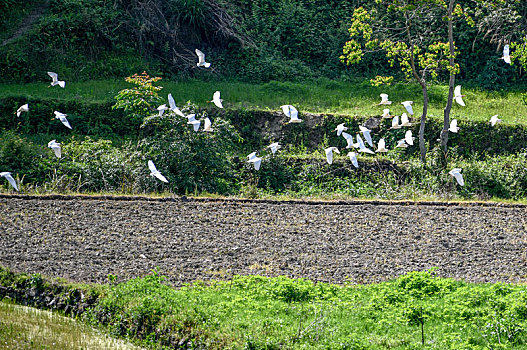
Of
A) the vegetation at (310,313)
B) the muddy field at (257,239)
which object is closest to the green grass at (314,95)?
the muddy field at (257,239)

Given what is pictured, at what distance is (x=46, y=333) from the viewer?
6.64 meters

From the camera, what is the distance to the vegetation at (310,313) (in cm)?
616

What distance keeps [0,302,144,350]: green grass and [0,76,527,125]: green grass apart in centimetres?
846

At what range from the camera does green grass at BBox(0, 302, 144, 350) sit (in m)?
6.44

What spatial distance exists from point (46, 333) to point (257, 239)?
3.48 m

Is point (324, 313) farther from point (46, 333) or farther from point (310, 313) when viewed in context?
point (46, 333)

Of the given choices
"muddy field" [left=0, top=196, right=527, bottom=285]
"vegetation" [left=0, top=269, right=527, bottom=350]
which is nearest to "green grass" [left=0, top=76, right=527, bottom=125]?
"muddy field" [left=0, top=196, right=527, bottom=285]

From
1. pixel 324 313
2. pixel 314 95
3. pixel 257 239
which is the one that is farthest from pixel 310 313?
pixel 314 95

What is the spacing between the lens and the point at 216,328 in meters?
6.37

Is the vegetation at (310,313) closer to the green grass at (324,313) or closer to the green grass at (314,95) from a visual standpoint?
the green grass at (324,313)

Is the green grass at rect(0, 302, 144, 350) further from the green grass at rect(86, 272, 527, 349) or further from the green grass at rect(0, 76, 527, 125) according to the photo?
the green grass at rect(0, 76, 527, 125)

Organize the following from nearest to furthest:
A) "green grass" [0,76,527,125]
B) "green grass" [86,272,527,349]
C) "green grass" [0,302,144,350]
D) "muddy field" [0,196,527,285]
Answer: "green grass" [86,272,527,349] → "green grass" [0,302,144,350] → "muddy field" [0,196,527,285] → "green grass" [0,76,527,125]

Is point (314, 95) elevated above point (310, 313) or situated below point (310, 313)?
above

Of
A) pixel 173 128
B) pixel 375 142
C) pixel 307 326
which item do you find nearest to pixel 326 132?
pixel 375 142
